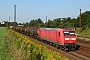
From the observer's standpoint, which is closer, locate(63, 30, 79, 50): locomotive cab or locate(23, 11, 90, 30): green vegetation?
locate(63, 30, 79, 50): locomotive cab

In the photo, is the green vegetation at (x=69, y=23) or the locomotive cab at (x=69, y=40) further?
the green vegetation at (x=69, y=23)

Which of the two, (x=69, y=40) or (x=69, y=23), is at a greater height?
(x=69, y=23)

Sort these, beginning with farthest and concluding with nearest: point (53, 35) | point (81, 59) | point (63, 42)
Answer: point (53, 35), point (63, 42), point (81, 59)

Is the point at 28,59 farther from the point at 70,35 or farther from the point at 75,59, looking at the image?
the point at 70,35

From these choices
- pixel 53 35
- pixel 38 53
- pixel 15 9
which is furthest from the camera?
pixel 15 9

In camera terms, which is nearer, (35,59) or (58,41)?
(35,59)

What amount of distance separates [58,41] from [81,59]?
25.8 feet

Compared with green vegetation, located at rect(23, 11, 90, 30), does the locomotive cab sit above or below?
below

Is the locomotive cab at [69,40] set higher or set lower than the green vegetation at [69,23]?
lower

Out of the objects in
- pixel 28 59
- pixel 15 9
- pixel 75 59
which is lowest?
pixel 75 59

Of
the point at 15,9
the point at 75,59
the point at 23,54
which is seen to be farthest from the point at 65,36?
the point at 15,9

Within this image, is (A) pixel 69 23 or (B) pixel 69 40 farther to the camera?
(A) pixel 69 23

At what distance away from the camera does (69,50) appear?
27.3m

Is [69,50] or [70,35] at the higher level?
[70,35]
